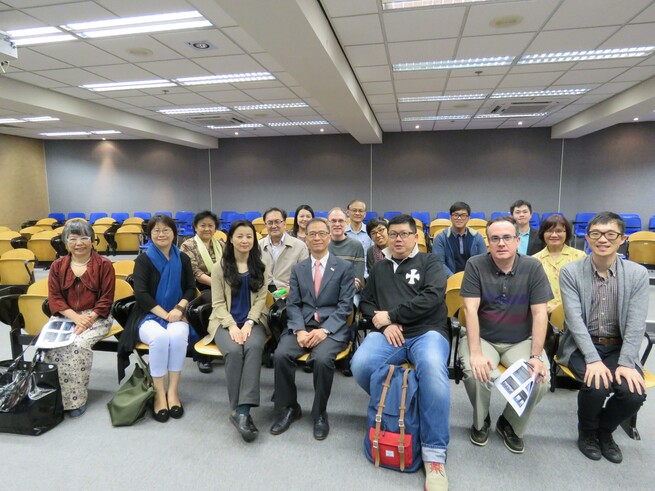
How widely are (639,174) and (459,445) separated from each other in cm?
1100

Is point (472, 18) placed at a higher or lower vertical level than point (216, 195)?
higher

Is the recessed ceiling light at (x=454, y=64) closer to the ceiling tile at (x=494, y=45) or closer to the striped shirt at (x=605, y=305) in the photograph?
the ceiling tile at (x=494, y=45)

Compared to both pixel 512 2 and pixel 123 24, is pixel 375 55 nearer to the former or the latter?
pixel 512 2

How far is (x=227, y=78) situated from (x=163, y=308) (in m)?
4.49

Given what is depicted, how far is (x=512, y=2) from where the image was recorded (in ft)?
11.4

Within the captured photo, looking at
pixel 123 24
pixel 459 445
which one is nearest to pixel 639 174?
pixel 459 445

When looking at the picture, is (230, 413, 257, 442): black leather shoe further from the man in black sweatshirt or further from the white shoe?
the white shoe

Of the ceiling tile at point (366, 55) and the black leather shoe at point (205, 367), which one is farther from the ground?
the ceiling tile at point (366, 55)

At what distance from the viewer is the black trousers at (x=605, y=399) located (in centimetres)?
194

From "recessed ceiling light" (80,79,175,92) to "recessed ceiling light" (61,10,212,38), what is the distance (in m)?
1.77

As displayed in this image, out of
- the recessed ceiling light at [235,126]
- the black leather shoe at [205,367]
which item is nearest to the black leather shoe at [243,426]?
the black leather shoe at [205,367]

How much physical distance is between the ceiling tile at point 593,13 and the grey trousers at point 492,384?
11.5ft

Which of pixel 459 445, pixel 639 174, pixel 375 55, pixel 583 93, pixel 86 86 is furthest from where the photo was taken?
pixel 639 174


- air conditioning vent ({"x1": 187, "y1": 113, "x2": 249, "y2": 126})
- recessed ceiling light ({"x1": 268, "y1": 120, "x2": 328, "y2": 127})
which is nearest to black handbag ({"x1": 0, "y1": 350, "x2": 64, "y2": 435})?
air conditioning vent ({"x1": 187, "y1": 113, "x2": 249, "y2": 126})
